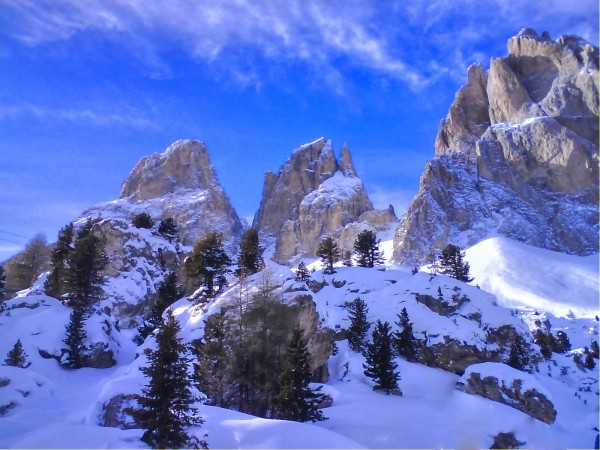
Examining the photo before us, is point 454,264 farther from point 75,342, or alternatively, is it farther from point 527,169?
point 527,169

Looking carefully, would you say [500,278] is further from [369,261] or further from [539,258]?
[369,261]

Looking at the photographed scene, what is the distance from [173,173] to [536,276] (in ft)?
383

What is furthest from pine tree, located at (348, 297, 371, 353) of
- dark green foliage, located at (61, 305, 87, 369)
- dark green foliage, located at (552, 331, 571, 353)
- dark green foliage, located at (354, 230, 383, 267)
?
dark green foliage, located at (552, 331, 571, 353)

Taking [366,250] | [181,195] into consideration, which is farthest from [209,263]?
[181,195]

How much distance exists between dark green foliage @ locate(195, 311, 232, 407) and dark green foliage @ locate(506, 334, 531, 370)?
24610 millimetres

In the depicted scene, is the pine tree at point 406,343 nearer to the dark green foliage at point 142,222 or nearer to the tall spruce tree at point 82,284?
the tall spruce tree at point 82,284

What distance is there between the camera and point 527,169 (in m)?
127

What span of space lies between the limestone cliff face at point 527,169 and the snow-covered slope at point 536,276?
11.1m

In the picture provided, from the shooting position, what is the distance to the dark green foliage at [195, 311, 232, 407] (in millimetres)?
Answer: 20906

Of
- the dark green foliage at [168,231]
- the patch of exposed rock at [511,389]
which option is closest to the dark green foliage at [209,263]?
the patch of exposed rock at [511,389]

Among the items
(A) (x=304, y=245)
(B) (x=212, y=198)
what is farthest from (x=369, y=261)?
(B) (x=212, y=198)

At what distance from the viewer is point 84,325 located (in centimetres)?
3334

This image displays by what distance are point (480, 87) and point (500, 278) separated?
10251cm

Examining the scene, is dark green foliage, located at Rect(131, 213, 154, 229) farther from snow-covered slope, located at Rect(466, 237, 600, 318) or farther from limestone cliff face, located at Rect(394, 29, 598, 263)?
limestone cliff face, located at Rect(394, 29, 598, 263)
